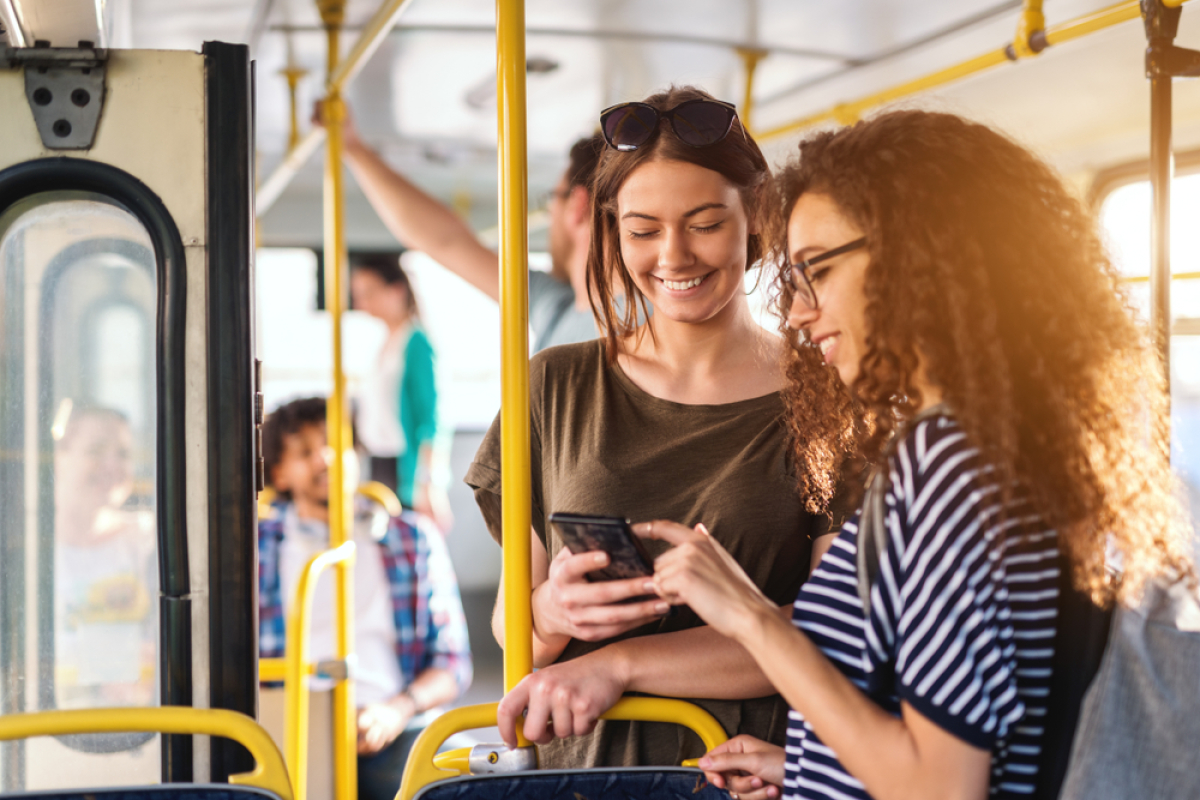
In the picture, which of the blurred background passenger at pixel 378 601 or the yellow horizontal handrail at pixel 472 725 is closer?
the yellow horizontal handrail at pixel 472 725

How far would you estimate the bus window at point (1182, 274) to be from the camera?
3.84m

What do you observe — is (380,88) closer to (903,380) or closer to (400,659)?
(400,659)

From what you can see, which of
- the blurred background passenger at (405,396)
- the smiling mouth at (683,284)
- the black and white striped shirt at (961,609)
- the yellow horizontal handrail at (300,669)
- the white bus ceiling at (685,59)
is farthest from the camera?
the blurred background passenger at (405,396)

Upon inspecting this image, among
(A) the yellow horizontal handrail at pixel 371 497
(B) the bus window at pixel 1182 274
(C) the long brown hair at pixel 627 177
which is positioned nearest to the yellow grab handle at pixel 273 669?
(A) the yellow horizontal handrail at pixel 371 497

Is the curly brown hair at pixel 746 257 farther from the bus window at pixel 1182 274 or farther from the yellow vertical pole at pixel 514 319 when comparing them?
the bus window at pixel 1182 274

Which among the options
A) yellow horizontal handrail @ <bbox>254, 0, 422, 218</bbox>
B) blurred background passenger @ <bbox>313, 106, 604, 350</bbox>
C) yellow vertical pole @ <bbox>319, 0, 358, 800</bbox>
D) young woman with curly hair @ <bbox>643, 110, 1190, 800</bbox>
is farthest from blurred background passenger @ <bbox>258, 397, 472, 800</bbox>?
young woman with curly hair @ <bbox>643, 110, 1190, 800</bbox>

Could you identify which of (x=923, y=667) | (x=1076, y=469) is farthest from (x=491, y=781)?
(x=1076, y=469)

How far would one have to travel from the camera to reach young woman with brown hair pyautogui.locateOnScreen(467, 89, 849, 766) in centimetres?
139

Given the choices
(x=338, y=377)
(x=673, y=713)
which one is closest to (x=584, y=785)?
(x=673, y=713)

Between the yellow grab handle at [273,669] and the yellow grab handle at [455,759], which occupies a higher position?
the yellow grab handle at [455,759]

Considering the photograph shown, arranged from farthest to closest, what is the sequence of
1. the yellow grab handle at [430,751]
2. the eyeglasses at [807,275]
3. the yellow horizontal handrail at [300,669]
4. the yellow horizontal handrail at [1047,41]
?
the yellow horizontal handrail at [300,669] < the yellow horizontal handrail at [1047,41] < the yellow grab handle at [430,751] < the eyeglasses at [807,275]

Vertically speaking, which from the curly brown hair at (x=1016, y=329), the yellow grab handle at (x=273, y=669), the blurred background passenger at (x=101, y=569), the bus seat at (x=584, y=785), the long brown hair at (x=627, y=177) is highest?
the long brown hair at (x=627, y=177)

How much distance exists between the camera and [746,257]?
153 centimetres

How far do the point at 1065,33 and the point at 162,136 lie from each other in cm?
153
